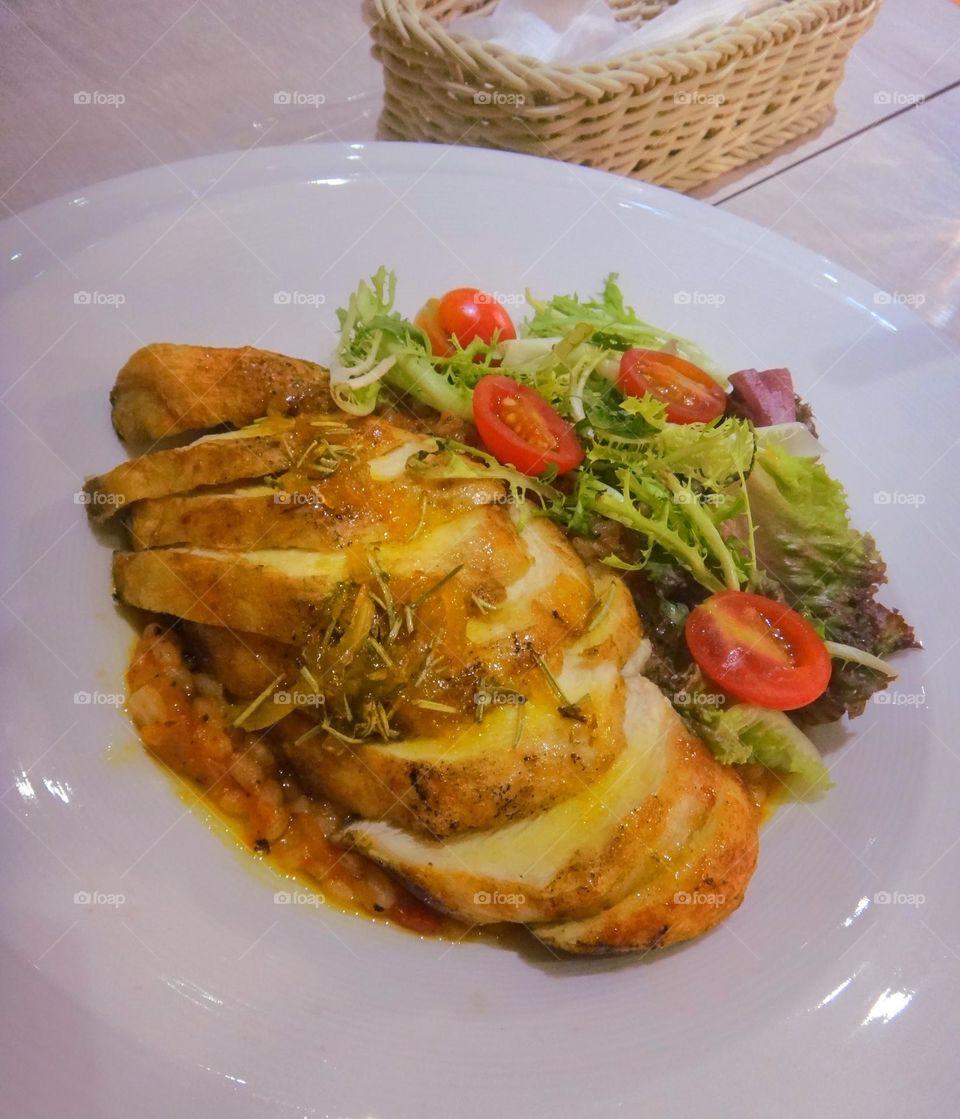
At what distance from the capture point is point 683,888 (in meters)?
2.76

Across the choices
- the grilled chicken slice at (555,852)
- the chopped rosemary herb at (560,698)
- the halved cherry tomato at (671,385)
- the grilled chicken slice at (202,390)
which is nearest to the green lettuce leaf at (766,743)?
the grilled chicken slice at (555,852)

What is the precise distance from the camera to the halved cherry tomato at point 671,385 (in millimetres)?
3852

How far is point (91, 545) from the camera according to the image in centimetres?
317

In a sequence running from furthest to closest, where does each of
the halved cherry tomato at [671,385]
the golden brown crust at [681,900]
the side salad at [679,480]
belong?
the halved cherry tomato at [671,385], the side salad at [679,480], the golden brown crust at [681,900]

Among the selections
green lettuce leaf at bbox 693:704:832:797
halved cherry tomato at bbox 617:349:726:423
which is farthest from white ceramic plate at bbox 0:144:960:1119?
halved cherry tomato at bbox 617:349:726:423

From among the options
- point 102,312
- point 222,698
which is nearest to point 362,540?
point 222,698

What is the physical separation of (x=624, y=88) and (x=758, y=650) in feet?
9.80

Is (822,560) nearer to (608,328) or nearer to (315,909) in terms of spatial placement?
(608,328)

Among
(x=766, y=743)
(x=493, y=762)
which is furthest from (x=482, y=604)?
(x=766, y=743)

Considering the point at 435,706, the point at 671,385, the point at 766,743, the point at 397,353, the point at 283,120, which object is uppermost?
the point at 283,120

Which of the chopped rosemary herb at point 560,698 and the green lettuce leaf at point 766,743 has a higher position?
the chopped rosemary herb at point 560,698

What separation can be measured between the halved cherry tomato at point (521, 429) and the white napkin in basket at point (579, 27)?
7.46 feet

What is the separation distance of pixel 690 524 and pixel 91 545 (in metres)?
2.39

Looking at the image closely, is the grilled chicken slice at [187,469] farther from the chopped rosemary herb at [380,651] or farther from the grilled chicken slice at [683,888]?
the grilled chicken slice at [683,888]
